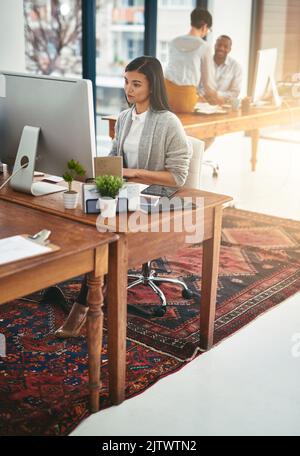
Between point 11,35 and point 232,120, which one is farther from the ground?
point 11,35

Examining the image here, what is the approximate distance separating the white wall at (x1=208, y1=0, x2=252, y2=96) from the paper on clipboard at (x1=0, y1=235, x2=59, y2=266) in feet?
20.6

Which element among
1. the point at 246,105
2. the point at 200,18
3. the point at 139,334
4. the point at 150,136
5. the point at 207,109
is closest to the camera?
the point at 139,334

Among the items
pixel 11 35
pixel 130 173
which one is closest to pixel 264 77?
pixel 11 35

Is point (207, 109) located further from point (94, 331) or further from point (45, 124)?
point (94, 331)

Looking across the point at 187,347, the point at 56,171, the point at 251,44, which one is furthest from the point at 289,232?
the point at 251,44

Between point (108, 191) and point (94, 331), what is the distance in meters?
0.54

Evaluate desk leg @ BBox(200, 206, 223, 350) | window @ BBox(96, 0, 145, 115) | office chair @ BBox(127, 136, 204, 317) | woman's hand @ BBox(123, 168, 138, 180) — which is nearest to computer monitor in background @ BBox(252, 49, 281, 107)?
window @ BBox(96, 0, 145, 115)

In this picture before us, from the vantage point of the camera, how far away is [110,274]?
242cm

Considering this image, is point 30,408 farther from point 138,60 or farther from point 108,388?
point 138,60

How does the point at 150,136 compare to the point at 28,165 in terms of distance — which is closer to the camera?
the point at 28,165

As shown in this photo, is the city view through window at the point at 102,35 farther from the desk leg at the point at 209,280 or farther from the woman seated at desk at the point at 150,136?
the desk leg at the point at 209,280

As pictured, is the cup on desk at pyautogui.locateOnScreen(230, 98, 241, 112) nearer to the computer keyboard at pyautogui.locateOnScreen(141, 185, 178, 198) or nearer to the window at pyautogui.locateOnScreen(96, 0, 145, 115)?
the window at pyautogui.locateOnScreen(96, 0, 145, 115)

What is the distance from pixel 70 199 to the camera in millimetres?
2611

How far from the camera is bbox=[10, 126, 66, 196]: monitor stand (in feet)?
9.07
